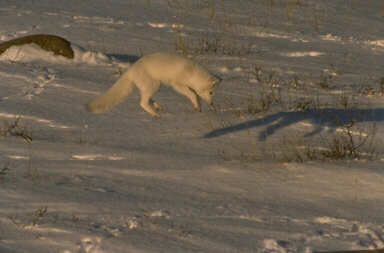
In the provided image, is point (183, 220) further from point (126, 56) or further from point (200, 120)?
point (126, 56)

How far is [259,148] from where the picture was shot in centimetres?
436

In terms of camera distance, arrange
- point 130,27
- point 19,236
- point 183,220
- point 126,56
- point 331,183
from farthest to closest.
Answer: point 130,27
point 126,56
point 331,183
point 183,220
point 19,236

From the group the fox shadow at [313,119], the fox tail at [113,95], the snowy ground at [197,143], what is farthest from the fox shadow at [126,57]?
the fox tail at [113,95]

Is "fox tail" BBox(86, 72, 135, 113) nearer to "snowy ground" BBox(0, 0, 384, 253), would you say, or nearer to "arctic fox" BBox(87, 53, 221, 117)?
"arctic fox" BBox(87, 53, 221, 117)

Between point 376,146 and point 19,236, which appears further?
point 376,146

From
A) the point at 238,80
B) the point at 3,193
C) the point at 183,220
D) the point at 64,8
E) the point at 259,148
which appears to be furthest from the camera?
the point at 64,8

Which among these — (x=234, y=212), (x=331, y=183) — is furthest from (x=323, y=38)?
(x=234, y=212)

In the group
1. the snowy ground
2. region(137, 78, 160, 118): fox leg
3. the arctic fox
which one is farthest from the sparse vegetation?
region(137, 78, 160, 118): fox leg

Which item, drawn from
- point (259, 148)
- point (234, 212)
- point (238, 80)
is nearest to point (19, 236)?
point (234, 212)

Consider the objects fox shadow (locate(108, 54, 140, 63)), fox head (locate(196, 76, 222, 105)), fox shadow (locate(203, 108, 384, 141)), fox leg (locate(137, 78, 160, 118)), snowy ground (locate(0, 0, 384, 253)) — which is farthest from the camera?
fox shadow (locate(108, 54, 140, 63))

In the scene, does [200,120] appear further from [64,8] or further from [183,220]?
[64,8]

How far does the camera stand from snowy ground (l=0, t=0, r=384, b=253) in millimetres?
2916

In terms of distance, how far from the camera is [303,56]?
729 centimetres

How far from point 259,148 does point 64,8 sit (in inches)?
208
